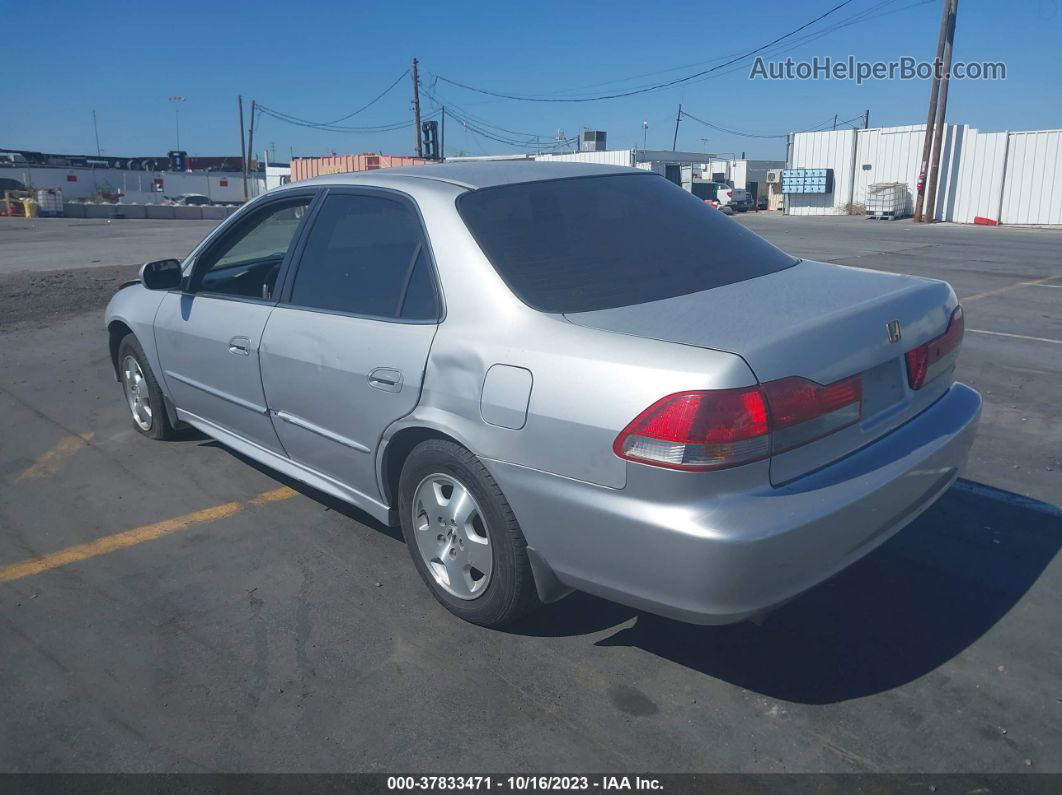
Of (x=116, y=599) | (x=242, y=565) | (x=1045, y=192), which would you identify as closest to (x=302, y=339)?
(x=242, y=565)

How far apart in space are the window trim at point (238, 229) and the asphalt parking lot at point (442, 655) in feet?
3.65

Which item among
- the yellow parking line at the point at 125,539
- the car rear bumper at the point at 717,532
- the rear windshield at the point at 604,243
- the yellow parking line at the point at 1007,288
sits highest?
the rear windshield at the point at 604,243

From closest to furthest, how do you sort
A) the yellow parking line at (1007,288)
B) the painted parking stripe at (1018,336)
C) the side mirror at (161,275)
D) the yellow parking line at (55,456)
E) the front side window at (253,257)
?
the front side window at (253,257), the side mirror at (161,275), the yellow parking line at (55,456), the painted parking stripe at (1018,336), the yellow parking line at (1007,288)

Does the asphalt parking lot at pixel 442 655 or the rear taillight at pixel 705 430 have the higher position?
the rear taillight at pixel 705 430

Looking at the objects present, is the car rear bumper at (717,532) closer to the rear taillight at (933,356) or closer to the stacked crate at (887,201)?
the rear taillight at (933,356)

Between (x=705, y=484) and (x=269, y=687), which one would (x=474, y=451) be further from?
(x=269, y=687)

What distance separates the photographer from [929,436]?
3252 millimetres

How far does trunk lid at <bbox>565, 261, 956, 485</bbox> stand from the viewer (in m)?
2.74

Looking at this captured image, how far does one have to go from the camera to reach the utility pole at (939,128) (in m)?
30.6

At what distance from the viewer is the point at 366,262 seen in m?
3.85

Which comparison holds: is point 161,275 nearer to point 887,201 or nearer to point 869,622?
point 869,622

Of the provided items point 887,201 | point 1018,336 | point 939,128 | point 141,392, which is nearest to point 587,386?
point 141,392

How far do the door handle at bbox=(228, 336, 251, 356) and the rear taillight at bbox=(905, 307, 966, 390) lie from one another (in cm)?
295

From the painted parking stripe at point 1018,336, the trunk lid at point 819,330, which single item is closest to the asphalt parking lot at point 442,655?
the trunk lid at point 819,330
